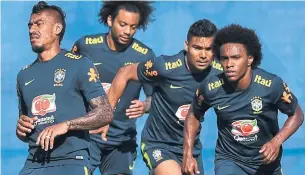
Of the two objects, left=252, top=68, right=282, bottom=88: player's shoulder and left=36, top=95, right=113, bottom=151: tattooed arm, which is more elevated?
left=252, top=68, right=282, bottom=88: player's shoulder

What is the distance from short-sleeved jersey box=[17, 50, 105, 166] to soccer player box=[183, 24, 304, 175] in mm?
1570

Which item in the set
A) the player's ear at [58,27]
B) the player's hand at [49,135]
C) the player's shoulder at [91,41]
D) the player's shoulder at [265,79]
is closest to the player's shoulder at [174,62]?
the player's shoulder at [265,79]

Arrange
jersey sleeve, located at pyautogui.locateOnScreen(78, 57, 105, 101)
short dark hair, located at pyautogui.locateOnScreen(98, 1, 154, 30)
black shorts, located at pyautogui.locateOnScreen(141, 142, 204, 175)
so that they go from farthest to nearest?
short dark hair, located at pyautogui.locateOnScreen(98, 1, 154, 30)
black shorts, located at pyautogui.locateOnScreen(141, 142, 204, 175)
jersey sleeve, located at pyautogui.locateOnScreen(78, 57, 105, 101)

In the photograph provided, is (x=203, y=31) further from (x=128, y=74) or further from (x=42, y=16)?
(x=42, y=16)

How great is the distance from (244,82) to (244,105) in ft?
0.67

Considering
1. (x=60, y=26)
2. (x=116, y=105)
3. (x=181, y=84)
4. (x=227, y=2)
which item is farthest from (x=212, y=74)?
(x=227, y=2)

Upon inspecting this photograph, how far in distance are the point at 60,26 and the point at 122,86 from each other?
192 cm

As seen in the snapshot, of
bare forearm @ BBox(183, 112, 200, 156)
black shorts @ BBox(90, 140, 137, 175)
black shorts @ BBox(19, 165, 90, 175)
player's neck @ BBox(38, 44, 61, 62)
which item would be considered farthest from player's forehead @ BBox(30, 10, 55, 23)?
black shorts @ BBox(90, 140, 137, 175)

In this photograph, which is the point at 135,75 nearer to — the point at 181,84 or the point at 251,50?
the point at 181,84

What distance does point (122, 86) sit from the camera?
1061 cm

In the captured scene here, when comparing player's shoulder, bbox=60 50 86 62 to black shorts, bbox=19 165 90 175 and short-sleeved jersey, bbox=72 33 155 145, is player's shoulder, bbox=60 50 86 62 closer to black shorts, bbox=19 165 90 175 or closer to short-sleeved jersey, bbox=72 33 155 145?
black shorts, bbox=19 165 90 175

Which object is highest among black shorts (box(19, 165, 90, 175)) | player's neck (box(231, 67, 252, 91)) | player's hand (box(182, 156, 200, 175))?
player's neck (box(231, 67, 252, 91))

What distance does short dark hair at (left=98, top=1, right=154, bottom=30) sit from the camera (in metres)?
11.6

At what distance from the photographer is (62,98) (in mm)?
8469
